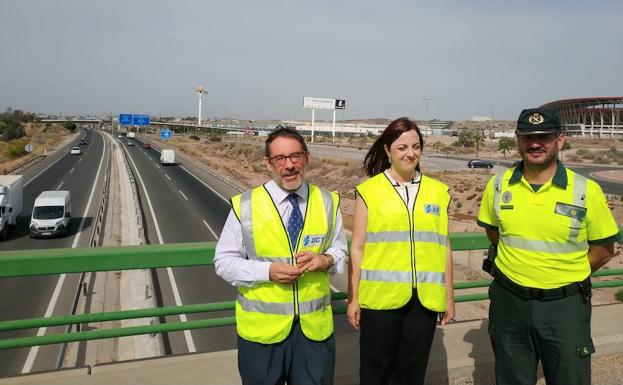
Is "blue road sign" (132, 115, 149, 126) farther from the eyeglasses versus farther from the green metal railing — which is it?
the eyeglasses

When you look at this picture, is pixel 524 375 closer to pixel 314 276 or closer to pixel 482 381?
pixel 482 381

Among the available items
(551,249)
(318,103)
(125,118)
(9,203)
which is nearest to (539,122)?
(551,249)

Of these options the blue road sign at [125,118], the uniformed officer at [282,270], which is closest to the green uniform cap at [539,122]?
the uniformed officer at [282,270]

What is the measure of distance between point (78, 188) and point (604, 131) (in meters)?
127

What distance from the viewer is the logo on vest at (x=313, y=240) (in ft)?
7.76

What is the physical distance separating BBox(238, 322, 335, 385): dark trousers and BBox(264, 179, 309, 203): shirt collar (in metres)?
0.64

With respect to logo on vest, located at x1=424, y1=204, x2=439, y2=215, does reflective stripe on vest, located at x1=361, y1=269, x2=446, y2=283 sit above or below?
below

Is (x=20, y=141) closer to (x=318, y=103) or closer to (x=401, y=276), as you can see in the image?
(x=318, y=103)

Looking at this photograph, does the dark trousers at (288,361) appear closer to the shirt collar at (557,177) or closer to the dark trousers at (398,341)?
the dark trousers at (398,341)

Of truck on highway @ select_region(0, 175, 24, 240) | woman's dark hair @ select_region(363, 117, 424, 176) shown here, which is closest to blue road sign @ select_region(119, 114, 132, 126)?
truck on highway @ select_region(0, 175, 24, 240)

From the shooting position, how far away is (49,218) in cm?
2170

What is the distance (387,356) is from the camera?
272 centimetres

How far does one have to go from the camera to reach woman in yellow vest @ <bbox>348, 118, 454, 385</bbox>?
2.68 m

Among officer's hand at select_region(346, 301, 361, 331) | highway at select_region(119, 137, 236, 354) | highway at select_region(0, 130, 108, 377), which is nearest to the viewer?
officer's hand at select_region(346, 301, 361, 331)
